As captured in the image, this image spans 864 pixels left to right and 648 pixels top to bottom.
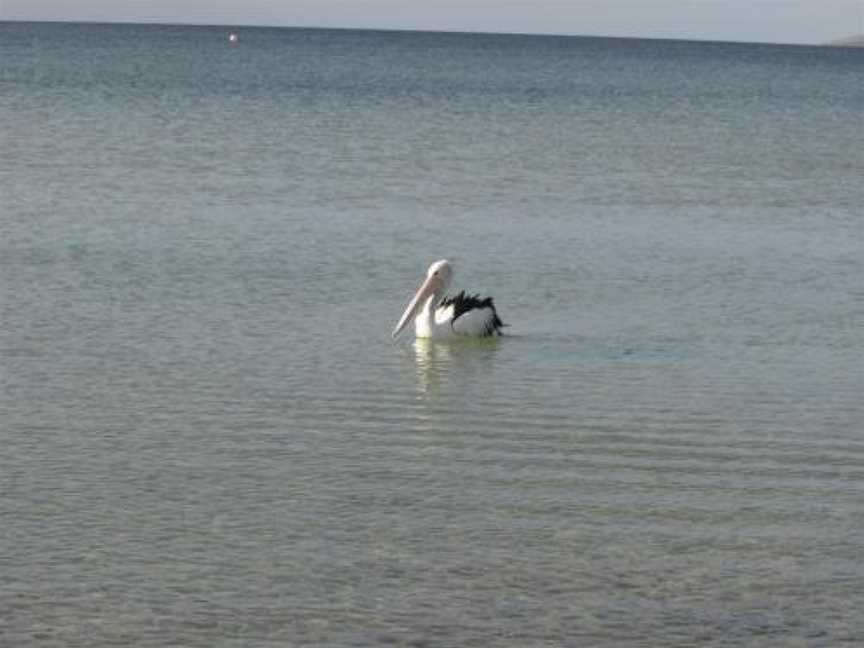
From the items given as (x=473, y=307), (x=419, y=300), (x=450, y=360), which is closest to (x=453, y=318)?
(x=473, y=307)

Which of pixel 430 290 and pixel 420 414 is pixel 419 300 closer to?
pixel 430 290

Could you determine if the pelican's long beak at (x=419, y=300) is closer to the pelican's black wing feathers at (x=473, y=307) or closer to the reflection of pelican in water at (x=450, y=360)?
the reflection of pelican in water at (x=450, y=360)

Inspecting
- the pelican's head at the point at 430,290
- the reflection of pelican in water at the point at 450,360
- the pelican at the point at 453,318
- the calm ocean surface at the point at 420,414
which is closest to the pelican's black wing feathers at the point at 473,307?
the pelican at the point at 453,318

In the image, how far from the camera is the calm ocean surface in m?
7.92

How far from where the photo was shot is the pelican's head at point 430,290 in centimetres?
1527

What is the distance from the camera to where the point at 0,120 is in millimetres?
44312

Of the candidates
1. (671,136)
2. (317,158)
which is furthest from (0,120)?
(671,136)

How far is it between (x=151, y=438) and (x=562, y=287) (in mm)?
7648

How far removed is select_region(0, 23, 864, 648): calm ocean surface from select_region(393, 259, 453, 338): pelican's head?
1.09 ft

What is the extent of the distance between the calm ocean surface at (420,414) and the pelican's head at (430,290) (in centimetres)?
33

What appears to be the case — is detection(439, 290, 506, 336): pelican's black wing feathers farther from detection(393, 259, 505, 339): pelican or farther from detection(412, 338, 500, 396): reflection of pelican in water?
detection(412, 338, 500, 396): reflection of pelican in water

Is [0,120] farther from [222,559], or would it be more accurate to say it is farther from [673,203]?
[222,559]

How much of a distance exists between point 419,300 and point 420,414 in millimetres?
3636

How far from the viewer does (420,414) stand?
1195 centimetres
